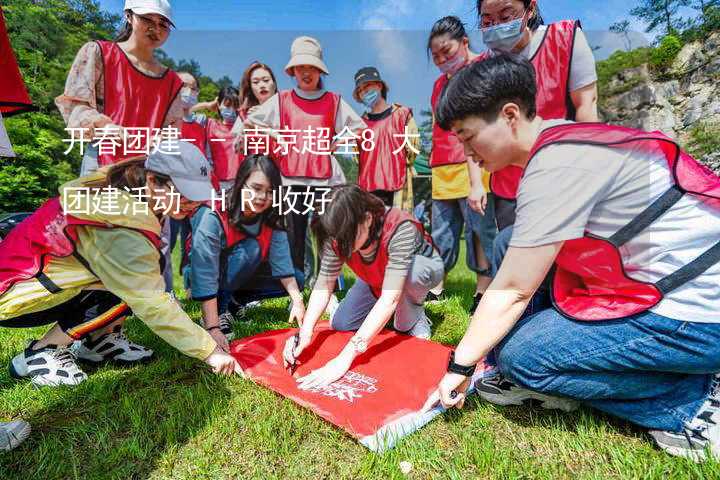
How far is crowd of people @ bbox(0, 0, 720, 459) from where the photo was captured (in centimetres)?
114

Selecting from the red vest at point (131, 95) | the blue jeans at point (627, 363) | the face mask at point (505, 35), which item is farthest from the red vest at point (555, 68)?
the red vest at point (131, 95)

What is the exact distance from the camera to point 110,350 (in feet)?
6.69

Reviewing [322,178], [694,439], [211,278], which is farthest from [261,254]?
[694,439]

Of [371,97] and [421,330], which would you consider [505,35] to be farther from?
[371,97]

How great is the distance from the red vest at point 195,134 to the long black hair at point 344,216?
2366 millimetres

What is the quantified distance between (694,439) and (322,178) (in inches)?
104

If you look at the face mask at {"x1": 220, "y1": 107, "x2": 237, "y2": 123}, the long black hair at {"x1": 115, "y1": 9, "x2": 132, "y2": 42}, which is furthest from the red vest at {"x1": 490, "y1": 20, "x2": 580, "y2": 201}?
the face mask at {"x1": 220, "y1": 107, "x2": 237, "y2": 123}

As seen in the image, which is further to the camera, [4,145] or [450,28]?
[450,28]

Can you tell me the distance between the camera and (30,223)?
180 cm

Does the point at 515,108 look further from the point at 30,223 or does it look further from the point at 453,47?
the point at 30,223

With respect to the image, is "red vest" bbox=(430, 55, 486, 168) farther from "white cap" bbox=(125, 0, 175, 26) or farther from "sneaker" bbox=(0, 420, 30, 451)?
"sneaker" bbox=(0, 420, 30, 451)

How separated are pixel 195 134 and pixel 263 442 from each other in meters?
3.21

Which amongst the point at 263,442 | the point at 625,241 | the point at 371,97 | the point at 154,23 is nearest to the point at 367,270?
the point at 263,442

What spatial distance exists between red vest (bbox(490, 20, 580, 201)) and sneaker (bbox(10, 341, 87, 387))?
215 cm
